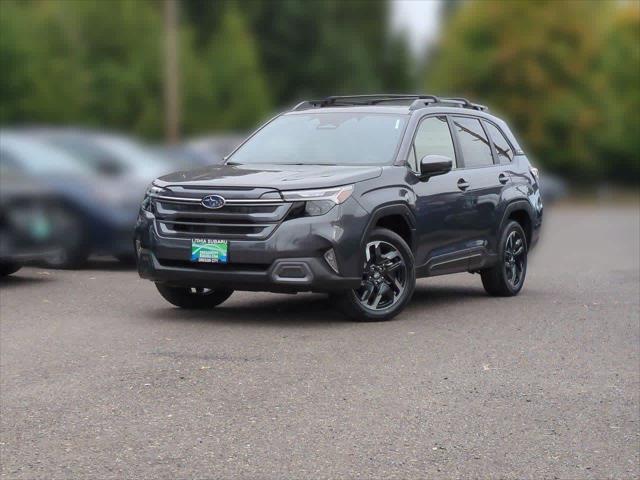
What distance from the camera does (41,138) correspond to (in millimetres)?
17094

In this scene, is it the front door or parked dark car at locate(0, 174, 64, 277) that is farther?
parked dark car at locate(0, 174, 64, 277)

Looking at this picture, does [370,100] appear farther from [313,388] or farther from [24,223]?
[313,388]

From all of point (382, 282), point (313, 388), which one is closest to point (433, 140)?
point (382, 282)

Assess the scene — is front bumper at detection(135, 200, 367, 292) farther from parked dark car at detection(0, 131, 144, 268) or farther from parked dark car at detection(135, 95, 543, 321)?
parked dark car at detection(0, 131, 144, 268)

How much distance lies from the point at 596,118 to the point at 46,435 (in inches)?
2372

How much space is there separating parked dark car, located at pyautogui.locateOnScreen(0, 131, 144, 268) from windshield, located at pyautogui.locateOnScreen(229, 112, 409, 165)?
3339 millimetres

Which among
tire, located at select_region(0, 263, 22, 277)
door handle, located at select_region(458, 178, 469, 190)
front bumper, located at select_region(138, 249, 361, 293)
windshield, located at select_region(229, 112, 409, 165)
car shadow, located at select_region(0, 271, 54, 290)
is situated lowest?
car shadow, located at select_region(0, 271, 54, 290)

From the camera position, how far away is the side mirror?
11.3 metres

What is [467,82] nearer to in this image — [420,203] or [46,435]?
[420,203]

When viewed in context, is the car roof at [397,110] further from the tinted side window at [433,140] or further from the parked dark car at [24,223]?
the parked dark car at [24,223]

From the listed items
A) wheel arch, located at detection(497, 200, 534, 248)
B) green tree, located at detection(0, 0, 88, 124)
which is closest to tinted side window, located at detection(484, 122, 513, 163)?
wheel arch, located at detection(497, 200, 534, 248)

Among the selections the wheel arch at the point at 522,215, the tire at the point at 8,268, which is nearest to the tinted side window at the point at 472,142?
the wheel arch at the point at 522,215

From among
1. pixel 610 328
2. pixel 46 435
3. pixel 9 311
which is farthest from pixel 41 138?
pixel 46 435

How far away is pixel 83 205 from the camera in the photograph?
49.5 feet
